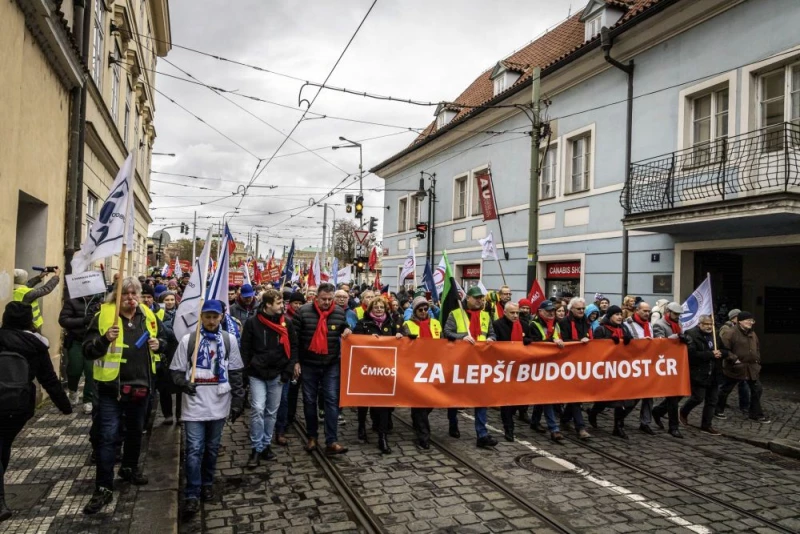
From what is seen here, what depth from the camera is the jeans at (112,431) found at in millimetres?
4738

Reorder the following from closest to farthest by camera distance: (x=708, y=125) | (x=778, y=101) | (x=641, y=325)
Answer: (x=641, y=325), (x=778, y=101), (x=708, y=125)

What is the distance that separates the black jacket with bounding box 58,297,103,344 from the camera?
6.41 metres

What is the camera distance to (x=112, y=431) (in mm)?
4828

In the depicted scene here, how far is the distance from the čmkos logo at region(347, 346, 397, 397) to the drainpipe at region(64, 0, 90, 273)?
6.07 m

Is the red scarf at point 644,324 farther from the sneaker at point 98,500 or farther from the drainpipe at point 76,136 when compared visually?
the drainpipe at point 76,136

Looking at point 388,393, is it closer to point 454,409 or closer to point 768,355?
point 454,409

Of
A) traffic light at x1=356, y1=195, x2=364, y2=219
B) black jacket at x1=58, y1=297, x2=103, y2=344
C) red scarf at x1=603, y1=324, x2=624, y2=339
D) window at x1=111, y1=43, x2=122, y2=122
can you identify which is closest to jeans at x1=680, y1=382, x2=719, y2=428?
red scarf at x1=603, y1=324, x2=624, y2=339

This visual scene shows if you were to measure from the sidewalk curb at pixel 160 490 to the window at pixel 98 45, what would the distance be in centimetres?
906

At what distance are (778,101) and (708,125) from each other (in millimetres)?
1509

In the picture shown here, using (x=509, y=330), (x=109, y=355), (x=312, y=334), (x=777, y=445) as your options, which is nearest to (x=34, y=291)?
(x=109, y=355)

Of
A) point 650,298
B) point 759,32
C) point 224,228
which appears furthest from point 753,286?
point 224,228

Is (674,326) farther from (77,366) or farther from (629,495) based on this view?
(77,366)

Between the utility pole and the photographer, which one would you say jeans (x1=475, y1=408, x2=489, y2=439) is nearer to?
the photographer

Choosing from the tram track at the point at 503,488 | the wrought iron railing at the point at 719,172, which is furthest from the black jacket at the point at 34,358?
the wrought iron railing at the point at 719,172
